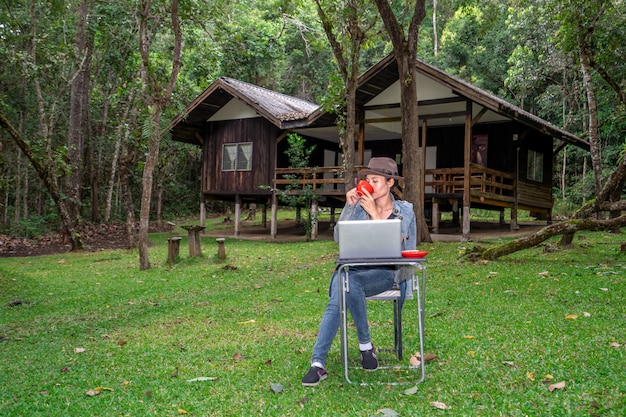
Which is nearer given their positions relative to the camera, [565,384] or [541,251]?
[565,384]

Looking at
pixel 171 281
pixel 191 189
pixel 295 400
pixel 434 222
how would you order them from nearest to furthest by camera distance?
pixel 295 400
pixel 171 281
pixel 434 222
pixel 191 189

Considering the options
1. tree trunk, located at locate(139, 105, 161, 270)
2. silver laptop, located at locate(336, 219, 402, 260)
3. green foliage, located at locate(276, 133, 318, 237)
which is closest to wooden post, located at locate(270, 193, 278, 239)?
green foliage, located at locate(276, 133, 318, 237)

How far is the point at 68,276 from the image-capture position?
34.7 feet

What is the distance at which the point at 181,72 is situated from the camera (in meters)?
25.1

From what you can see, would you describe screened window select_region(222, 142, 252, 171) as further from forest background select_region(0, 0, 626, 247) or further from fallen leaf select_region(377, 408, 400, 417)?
fallen leaf select_region(377, 408, 400, 417)

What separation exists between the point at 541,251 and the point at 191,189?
21.8m

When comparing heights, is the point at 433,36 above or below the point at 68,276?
Answer: above

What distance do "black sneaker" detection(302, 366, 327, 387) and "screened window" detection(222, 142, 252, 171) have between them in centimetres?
1612

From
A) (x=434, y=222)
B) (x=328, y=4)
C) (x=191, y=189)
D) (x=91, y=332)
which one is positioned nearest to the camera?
(x=91, y=332)

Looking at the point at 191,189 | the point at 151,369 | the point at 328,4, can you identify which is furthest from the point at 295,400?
the point at 191,189

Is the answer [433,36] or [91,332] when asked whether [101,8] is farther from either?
[433,36]

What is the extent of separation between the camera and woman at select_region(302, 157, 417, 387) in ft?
12.9

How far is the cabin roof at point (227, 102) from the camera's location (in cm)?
1752

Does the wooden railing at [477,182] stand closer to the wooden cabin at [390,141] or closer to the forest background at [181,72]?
the wooden cabin at [390,141]
